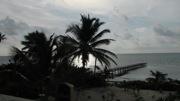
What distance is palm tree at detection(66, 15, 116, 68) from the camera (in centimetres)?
2314

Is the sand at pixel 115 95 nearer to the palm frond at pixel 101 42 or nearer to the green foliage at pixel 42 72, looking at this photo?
the green foliage at pixel 42 72

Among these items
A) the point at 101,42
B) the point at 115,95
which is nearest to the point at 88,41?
the point at 101,42

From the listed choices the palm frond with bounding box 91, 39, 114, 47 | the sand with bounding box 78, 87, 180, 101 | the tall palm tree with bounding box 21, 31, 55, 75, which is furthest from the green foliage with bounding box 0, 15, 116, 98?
the palm frond with bounding box 91, 39, 114, 47

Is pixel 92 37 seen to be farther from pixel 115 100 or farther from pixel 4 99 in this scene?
pixel 4 99

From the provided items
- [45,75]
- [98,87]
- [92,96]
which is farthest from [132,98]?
[45,75]

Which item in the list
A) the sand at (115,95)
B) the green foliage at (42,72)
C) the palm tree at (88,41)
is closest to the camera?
the green foliage at (42,72)

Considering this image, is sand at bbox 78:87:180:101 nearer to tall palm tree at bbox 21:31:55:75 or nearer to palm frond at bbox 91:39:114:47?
tall palm tree at bbox 21:31:55:75

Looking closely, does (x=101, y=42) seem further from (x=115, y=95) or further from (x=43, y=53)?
(x=43, y=53)

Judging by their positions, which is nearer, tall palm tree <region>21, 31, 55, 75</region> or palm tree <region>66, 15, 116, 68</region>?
tall palm tree <region>21, 31, 55, 75</region>

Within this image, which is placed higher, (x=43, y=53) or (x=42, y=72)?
(x=43, y=53)

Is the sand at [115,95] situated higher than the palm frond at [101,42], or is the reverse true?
the palm frond at [101,42]

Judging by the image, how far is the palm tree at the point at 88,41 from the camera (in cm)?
2314

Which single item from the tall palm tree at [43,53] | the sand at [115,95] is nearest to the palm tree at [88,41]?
the sand at [115,95]

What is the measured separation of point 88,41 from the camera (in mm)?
23625
